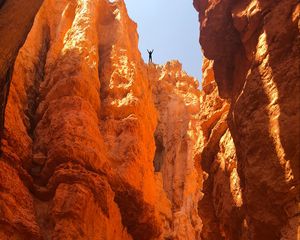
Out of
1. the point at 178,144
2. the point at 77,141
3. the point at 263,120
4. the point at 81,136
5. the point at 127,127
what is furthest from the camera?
the point at 178,144

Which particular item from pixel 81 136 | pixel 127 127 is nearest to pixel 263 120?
pixel 81 136

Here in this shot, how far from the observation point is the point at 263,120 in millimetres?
6406

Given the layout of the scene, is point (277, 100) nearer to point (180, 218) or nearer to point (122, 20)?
point (122, 20)

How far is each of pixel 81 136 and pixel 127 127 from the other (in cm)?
229

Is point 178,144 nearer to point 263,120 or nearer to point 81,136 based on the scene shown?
point 81,136

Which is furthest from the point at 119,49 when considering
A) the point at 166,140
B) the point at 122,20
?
the point at 166,140

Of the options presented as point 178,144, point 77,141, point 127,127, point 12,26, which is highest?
point 178,144

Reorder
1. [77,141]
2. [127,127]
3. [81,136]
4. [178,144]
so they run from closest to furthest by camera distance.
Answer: [77,141], [81,136], [127,127], [178,144]

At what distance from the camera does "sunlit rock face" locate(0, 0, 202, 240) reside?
1061 cm

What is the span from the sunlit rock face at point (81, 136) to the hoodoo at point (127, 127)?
0.04 m

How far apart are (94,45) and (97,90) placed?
7.87 feet

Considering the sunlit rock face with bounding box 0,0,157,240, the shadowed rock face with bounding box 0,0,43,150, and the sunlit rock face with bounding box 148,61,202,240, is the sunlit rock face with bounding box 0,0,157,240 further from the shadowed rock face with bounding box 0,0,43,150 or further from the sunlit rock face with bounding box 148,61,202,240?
the sunlit rock face with bounding box 148,61,202,240

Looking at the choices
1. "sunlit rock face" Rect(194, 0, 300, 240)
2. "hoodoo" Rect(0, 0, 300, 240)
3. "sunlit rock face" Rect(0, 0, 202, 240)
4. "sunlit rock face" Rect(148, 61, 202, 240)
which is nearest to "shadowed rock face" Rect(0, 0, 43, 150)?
"hoodoo" Rect(0, 0, 300, 240)

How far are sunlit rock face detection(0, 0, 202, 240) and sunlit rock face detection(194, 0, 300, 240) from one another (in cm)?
362
